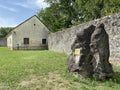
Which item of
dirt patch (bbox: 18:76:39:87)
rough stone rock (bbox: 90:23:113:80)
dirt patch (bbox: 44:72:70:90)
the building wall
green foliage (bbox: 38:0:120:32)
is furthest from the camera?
green foliage (bbox: 38:0:120:32)

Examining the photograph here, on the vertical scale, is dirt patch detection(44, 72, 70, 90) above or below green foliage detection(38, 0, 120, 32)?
below

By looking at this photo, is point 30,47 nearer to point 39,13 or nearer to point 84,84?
point 39,13

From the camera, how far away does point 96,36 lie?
845cm

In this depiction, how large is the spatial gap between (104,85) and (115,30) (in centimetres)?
470

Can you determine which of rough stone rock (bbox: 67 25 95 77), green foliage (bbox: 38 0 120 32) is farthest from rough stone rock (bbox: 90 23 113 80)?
green foliage (bbox: 38 0 120 32)

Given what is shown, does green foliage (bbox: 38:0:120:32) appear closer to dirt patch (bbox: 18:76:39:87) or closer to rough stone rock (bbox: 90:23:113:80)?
rough stone rock (bbox: 90:23:113:80)

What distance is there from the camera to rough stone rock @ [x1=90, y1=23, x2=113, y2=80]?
26.7ft

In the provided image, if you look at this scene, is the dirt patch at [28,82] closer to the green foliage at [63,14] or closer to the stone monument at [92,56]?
the stone monument at [92,56]

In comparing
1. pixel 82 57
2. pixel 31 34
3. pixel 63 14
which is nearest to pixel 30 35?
pixel 31 34

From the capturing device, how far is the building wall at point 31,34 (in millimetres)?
35812

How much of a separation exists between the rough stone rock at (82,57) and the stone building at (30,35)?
27.3 m

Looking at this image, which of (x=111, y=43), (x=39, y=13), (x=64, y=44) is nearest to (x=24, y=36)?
(x=39, y=13)

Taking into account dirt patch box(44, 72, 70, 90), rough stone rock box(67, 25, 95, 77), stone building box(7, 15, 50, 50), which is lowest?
dirt patch box(44, 72, 70, 90)

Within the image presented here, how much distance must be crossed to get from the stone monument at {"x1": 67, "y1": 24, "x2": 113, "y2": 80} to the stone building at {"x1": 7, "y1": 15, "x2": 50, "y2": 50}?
27431 mm
